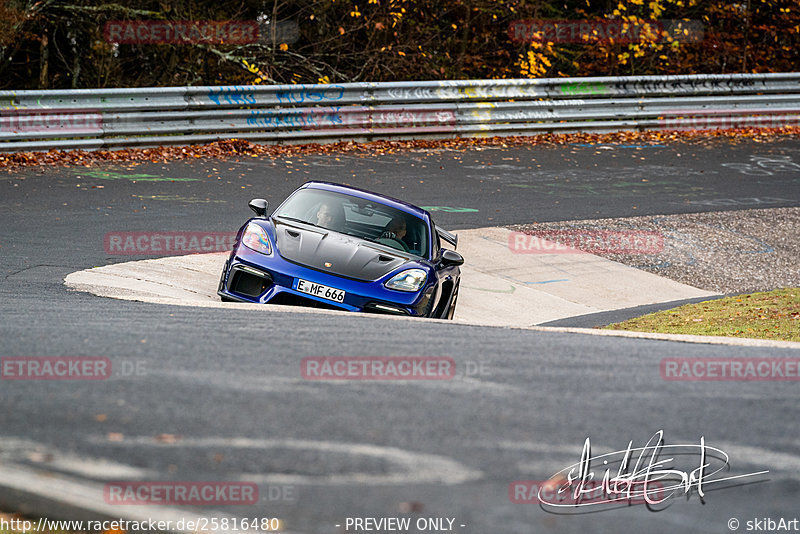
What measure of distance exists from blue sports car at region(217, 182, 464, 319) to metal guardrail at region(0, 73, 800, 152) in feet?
26.4

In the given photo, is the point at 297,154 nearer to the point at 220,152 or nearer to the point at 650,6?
the point at 220,152

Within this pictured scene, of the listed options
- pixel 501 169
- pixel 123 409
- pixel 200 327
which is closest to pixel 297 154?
pixel 501 169

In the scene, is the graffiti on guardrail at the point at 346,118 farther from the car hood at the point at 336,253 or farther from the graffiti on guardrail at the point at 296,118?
the car hood at the point at 336,253

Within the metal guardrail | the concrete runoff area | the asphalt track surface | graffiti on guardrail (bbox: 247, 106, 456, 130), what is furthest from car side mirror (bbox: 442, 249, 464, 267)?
graffiti on guardrail (bbox: 247, 106, 456, 130)

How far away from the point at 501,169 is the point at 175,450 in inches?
574

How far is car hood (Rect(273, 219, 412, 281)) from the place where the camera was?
27.0 feet

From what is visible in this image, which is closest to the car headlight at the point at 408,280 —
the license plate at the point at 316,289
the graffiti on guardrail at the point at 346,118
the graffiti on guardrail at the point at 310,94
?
the license plate at the point at 316,289

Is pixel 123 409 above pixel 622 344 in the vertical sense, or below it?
above

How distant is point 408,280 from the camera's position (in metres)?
8.45

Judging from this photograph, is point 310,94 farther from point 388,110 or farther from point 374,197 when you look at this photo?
point 374,197

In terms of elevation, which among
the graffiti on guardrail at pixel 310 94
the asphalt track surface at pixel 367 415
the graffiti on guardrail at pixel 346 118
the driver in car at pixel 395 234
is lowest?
the graffiti on guardrail at pixel 346 118

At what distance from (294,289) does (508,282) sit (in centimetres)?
447

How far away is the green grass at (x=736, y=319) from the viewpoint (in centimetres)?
912

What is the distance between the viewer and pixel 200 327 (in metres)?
5.93
